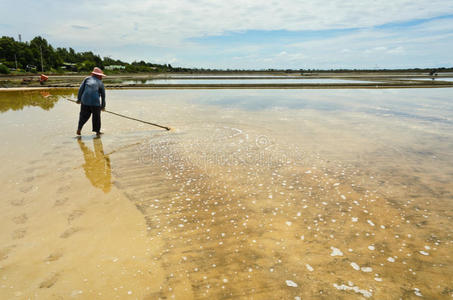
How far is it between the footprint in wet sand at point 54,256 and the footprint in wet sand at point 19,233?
0.75 metres

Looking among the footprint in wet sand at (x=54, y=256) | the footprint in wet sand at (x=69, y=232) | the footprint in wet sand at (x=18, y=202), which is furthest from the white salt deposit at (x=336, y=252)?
the footprint in wet sand at (x=18, y=202)

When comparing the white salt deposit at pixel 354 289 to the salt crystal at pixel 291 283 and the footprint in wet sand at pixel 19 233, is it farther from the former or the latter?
the footprint in wet sand at pixel 19 233

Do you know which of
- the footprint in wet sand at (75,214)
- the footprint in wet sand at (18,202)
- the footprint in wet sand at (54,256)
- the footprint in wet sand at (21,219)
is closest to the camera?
the footprint in wet sand at (54,256)

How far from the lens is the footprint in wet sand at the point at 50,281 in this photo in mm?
2942

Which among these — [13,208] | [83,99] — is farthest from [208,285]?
[83,99]

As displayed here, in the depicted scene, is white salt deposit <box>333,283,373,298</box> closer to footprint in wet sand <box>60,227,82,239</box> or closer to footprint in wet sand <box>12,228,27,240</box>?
footprint in wet sand <box>60,227,82,239</box>

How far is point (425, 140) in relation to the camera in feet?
31.7

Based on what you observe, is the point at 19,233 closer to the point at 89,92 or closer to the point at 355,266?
the point at 355,266

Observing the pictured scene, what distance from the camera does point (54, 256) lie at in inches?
134

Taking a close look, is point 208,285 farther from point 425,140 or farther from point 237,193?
point 425,140

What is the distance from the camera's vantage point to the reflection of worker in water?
572cm

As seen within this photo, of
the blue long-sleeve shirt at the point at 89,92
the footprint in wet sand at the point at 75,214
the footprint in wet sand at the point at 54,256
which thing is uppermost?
the blue long-sleeve shirt at the point at 89,92

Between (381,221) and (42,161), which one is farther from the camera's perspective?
(42,161)

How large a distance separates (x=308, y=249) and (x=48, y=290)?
3.19 meters
